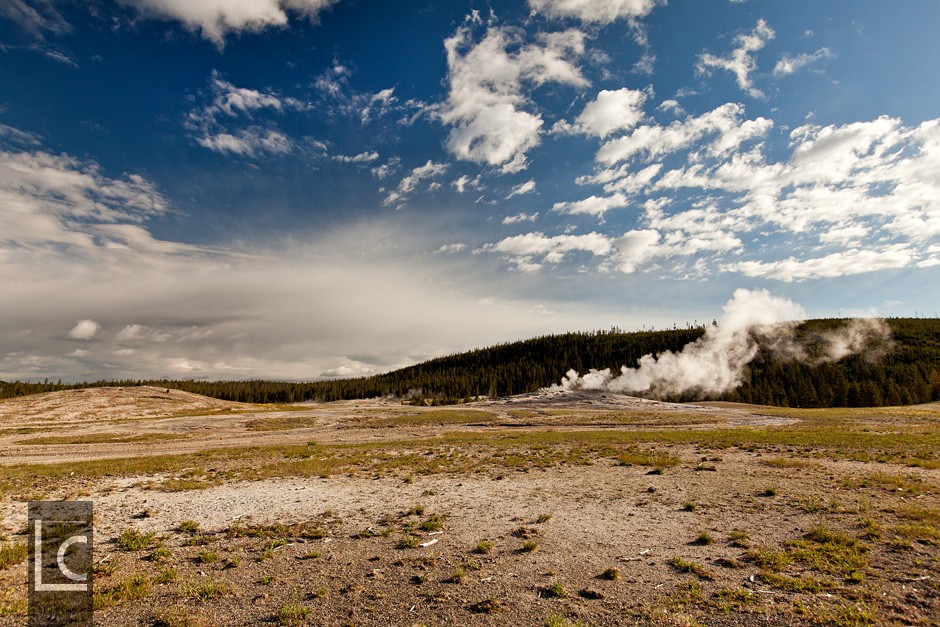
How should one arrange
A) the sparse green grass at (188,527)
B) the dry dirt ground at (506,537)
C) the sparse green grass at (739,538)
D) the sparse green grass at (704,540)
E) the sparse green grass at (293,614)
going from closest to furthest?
the sparse green grass at (293,614)
the dry dirt ground at (506,537)
the sparse green grass at (739,538)
the sparse green grass at (704,540)
the sparse green grass at (188,527)

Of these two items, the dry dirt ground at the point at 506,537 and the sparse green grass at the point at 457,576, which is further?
the sparse green grass at the point at 457,576

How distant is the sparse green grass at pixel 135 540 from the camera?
13859 millimetres

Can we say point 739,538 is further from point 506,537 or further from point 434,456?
point 434,456

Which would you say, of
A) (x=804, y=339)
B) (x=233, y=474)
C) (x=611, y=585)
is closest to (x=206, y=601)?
(x=611, y=585)

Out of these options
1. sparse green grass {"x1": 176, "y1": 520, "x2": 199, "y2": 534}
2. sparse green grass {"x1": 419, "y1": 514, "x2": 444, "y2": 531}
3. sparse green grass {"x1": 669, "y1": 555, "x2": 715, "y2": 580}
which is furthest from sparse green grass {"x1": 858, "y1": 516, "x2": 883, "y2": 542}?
sparse green grass {"x1": 176, "y1": 520, "x2": 199, "y2": 534}

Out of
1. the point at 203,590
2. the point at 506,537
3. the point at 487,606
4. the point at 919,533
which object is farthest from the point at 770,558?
the point at 203,590

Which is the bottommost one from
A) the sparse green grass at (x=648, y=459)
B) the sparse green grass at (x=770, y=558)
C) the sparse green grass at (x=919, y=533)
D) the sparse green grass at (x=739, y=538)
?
the sparse green grass at (x=648, y=459)

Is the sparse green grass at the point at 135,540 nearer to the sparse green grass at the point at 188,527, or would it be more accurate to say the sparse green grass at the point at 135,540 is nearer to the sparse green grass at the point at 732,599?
the sparse green grass at the point at 188,527

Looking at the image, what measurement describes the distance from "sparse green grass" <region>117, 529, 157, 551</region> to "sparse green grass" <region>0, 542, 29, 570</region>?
7.50 feet

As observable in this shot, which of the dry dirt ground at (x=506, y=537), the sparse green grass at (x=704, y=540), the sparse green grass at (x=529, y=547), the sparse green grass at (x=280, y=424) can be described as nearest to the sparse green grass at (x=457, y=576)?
the dry dirt ground at (x=506, y=537)

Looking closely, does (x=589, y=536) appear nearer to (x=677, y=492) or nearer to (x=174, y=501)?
(x=677, y=492)

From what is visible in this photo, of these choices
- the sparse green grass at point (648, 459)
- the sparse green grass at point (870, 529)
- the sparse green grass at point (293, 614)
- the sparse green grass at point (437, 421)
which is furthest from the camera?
the sparse green grass at point (437, 421)

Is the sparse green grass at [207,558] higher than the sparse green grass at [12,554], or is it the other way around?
the sparse green grass at [12,554]

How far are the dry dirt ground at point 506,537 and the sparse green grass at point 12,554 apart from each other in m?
0.08
